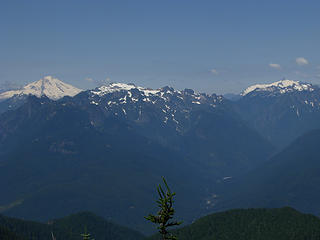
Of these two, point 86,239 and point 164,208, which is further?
point 86,239

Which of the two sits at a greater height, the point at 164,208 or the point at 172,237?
the point at 164,208

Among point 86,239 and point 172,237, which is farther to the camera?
point 86,239

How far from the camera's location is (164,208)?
4191 centimetres

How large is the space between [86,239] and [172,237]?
1970 cm

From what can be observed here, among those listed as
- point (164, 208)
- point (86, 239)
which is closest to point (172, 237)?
point (164, 208)

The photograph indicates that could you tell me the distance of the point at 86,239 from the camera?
5816 cm

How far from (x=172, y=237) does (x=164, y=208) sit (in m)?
3.55

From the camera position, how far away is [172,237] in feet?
141

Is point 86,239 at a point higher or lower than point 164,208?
lower

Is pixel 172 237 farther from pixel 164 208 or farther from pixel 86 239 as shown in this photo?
pixel 86 239
